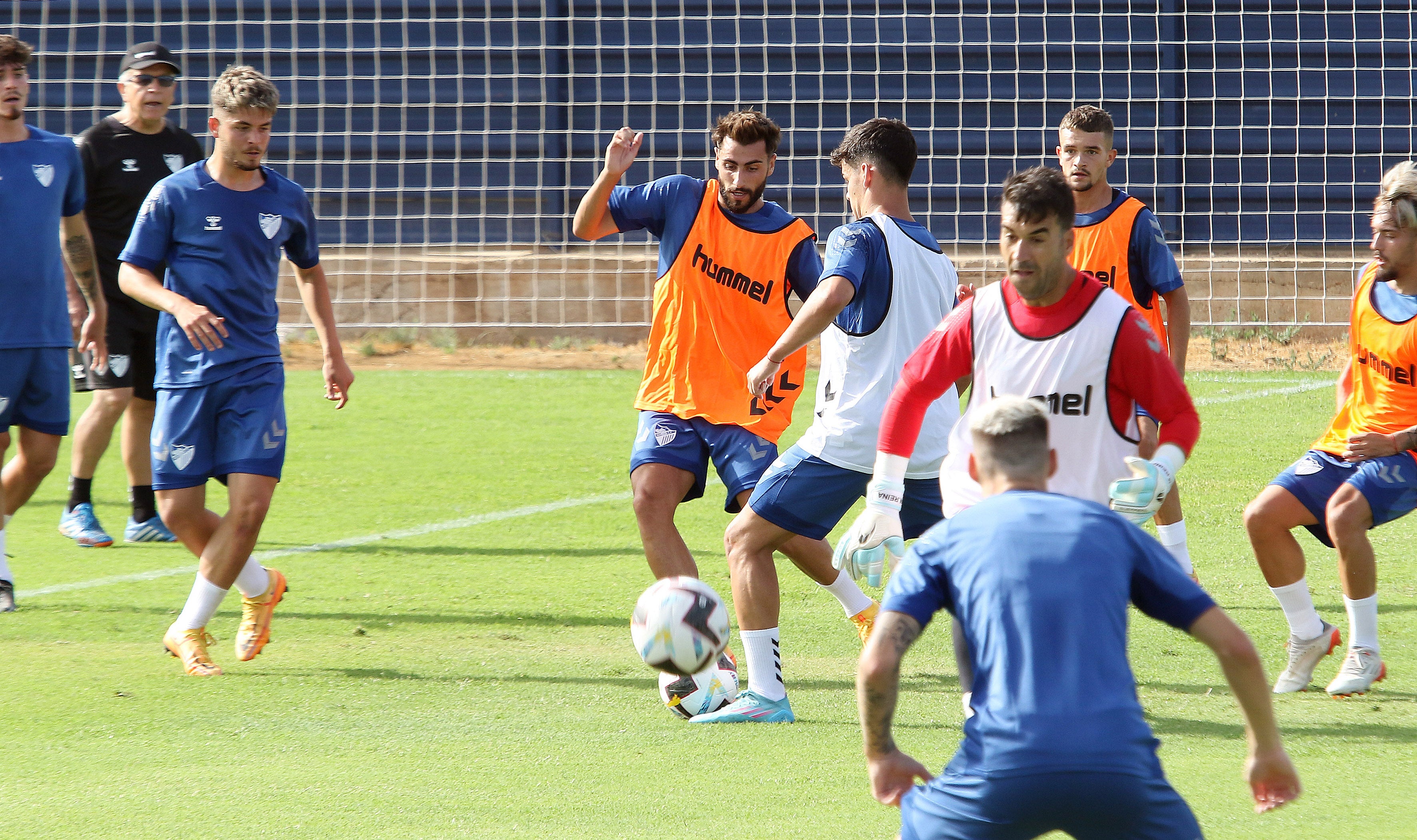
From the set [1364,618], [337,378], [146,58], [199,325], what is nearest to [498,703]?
[337,378]

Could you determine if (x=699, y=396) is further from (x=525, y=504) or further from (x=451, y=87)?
(x=451, y=87)

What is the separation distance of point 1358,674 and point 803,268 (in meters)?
2.34

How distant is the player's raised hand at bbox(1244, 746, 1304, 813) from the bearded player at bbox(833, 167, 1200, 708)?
3.01ft

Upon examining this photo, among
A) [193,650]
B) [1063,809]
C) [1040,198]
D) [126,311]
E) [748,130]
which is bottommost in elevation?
[193,650]

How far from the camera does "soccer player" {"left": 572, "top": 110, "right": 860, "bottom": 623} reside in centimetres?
528

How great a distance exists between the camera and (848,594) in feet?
18.6

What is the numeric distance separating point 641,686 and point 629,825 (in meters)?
1.54

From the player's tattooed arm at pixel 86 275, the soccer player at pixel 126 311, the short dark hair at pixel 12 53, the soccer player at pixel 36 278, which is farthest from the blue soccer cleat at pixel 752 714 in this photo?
the soccer player at pixel 126 311

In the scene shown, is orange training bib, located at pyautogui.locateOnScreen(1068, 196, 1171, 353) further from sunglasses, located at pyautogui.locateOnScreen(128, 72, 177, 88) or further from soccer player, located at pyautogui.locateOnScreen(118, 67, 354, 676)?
sunglasses, located at pyautogui.locateOnScreen(128, 72, 177, 88)

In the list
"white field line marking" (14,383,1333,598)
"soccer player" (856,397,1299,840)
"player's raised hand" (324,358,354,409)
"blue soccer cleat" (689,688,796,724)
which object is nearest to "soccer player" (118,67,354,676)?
"player's raised hand" (324,358,354,409)

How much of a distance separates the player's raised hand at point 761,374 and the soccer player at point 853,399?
0.02m

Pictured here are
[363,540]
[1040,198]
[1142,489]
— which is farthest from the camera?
[363,540]

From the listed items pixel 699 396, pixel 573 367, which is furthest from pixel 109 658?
pixel 573 367

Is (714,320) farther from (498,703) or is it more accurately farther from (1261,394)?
(1261,394)
